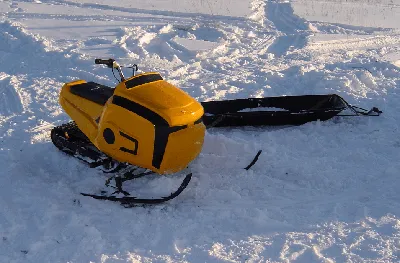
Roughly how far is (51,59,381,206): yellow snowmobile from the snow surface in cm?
17

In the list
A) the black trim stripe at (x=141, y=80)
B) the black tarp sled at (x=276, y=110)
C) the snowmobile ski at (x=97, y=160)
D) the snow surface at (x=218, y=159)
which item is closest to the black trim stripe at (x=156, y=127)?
the black trim stripe at (x=141, y=80)

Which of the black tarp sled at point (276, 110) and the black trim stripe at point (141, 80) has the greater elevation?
the black trim stripe at point (141, 80)

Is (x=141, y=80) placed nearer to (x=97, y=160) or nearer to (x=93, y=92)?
(x=93, y=92)

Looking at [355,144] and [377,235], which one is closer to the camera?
[377,235]

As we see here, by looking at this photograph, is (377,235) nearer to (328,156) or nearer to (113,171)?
(328,156)

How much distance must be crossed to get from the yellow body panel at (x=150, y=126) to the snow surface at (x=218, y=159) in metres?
0.37

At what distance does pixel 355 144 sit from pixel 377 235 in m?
1.64

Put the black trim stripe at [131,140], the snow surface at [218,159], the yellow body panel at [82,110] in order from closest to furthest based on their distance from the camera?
the snow surface at [218,159] < the black trim stripe at [131,140] < the yellow body panel at [82,110]

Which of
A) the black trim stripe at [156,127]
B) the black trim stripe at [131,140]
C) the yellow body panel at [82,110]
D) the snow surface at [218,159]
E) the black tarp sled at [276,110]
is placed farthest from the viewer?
the black tarp sled at [276,110]

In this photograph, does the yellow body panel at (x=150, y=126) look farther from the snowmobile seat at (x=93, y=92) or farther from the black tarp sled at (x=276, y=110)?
the black tarp sled at (x=276, y=110)

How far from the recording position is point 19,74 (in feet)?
21.6

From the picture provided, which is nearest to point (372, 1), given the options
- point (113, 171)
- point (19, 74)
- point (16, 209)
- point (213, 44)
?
point (213, 44)

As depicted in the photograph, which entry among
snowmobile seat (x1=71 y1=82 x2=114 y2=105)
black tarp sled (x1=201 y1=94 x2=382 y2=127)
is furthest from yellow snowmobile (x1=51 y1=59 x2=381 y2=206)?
black tarp sled (x1=201 y1=94 x2=382 y2=127)

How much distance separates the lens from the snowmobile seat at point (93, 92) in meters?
4.42
